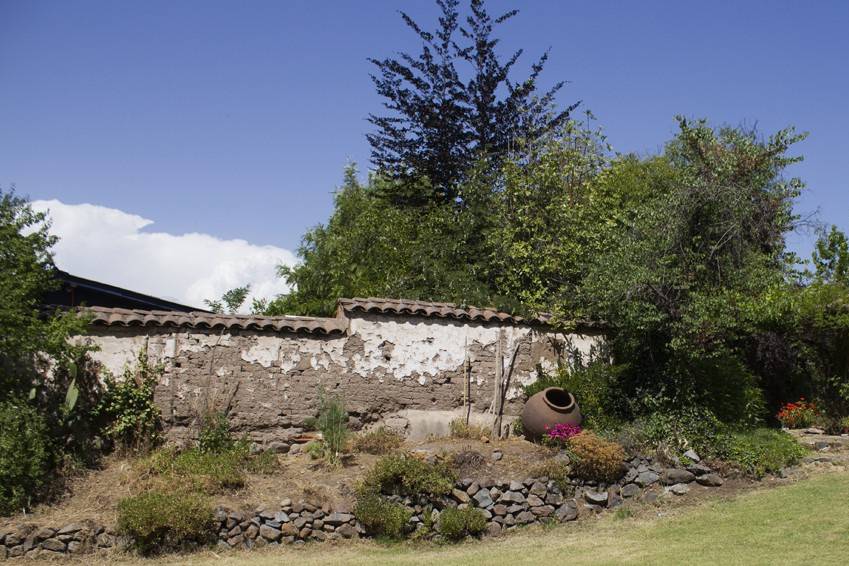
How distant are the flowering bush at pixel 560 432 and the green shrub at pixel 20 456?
8125 mm

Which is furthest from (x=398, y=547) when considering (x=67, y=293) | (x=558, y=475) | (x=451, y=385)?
(x=67, y=293)

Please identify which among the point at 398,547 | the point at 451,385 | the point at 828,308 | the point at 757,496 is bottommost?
the point at 398,547

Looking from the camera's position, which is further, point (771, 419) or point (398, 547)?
point (771, 419)

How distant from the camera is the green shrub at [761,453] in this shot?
13.0 meters

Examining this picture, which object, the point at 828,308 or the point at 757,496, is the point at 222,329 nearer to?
the point at 757,496

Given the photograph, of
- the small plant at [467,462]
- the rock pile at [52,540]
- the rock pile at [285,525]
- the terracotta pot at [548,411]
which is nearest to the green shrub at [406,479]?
the small plant at [467,462]

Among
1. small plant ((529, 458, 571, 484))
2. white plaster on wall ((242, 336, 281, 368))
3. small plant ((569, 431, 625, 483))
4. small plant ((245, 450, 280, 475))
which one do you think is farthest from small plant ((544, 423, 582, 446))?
white plaster on wall ((242, 336, 281, 368))

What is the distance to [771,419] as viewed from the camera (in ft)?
57.2

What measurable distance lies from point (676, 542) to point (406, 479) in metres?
3.98

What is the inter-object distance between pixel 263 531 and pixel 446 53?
1724 centimetres

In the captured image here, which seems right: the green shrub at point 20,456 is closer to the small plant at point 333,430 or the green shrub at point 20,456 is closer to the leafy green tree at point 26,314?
the leafy green tree at point 26,314

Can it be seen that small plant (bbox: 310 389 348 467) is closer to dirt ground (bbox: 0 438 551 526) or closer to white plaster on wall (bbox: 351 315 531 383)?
dirt ground (bbox: 0 438 551 526)

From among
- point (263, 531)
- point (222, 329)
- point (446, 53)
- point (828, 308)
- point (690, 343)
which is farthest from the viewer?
point (446, 53)

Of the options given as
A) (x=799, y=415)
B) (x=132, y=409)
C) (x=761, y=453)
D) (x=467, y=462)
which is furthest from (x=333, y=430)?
(x=799, y=415)
